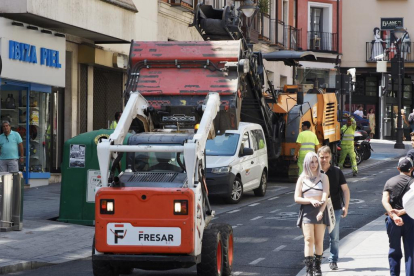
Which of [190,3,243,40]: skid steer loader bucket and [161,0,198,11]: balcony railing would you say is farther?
[161,0,198,11]: balcony railing

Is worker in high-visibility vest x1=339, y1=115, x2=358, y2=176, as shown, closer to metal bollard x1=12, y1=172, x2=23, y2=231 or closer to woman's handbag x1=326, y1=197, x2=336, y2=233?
metal bollard x1=12, y1=172, x2=23, y2=231

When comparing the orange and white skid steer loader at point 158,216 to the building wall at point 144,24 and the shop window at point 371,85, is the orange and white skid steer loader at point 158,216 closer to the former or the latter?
the building wall at point 144,24

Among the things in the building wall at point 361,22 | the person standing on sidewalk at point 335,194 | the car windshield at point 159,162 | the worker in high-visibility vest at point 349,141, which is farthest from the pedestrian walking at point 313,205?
the building wall at point 361,22

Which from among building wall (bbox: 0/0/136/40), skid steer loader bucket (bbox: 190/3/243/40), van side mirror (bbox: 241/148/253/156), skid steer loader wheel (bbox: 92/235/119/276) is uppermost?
building wall (bbox: 0/0/136/40)

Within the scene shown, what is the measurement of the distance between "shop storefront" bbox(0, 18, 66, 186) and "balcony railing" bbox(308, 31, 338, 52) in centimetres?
2825

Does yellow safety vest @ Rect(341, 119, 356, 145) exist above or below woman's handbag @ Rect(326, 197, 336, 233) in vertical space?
above

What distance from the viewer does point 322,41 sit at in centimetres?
5128

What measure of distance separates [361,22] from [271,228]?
125ft

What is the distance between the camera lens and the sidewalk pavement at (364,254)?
11.7m

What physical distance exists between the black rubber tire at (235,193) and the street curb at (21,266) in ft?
25.3

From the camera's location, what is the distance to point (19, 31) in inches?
844

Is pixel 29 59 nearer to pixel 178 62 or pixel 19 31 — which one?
pixel 19 31

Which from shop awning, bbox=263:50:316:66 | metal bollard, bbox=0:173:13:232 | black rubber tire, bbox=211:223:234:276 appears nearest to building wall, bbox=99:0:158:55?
shop awning, bbox=263:50:316:66

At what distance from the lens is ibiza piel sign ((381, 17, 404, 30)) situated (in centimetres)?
5177
